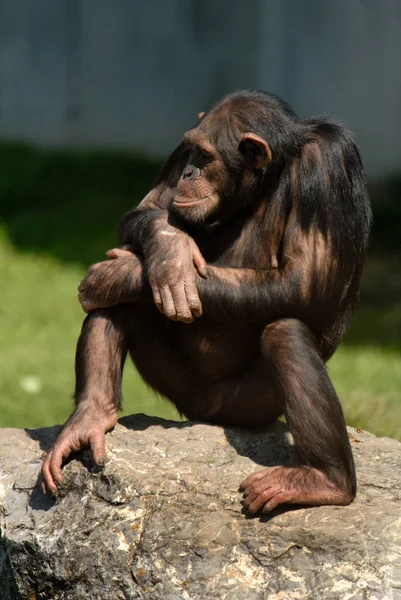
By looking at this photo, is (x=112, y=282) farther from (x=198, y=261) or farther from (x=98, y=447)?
(x=98, y=447)

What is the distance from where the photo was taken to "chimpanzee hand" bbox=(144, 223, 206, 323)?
444 cm

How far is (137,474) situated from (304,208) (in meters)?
1.34

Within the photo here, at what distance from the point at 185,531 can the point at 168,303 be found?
955mm

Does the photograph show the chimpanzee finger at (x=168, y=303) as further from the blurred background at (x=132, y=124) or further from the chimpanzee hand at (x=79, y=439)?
the blurred background at (x=132, y=124)

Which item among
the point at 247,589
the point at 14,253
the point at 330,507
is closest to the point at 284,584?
the point at 247,589

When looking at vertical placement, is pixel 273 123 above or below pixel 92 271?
above

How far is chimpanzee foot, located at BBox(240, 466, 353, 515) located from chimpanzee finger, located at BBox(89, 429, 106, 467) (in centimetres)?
61

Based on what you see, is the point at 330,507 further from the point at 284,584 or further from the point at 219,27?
the point at 219,27

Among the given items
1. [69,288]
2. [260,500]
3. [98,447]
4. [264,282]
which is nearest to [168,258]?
[264,282]

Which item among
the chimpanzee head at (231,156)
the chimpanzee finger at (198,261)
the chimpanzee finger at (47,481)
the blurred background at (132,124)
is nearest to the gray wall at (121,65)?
the blurred background at (132,124)

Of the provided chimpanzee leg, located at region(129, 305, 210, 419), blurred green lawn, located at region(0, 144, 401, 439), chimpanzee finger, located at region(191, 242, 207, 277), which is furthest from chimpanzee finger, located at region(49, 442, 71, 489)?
blurred green lawn, located at region(0, 144, 401, 439)

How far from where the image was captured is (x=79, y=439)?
14.8ft

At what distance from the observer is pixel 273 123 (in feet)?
15.2

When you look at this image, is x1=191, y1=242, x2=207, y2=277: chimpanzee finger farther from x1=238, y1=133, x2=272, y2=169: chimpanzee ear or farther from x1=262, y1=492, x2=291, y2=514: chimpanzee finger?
x1=262, y1=492, x2=291, y2=514: chimpanzee finger
